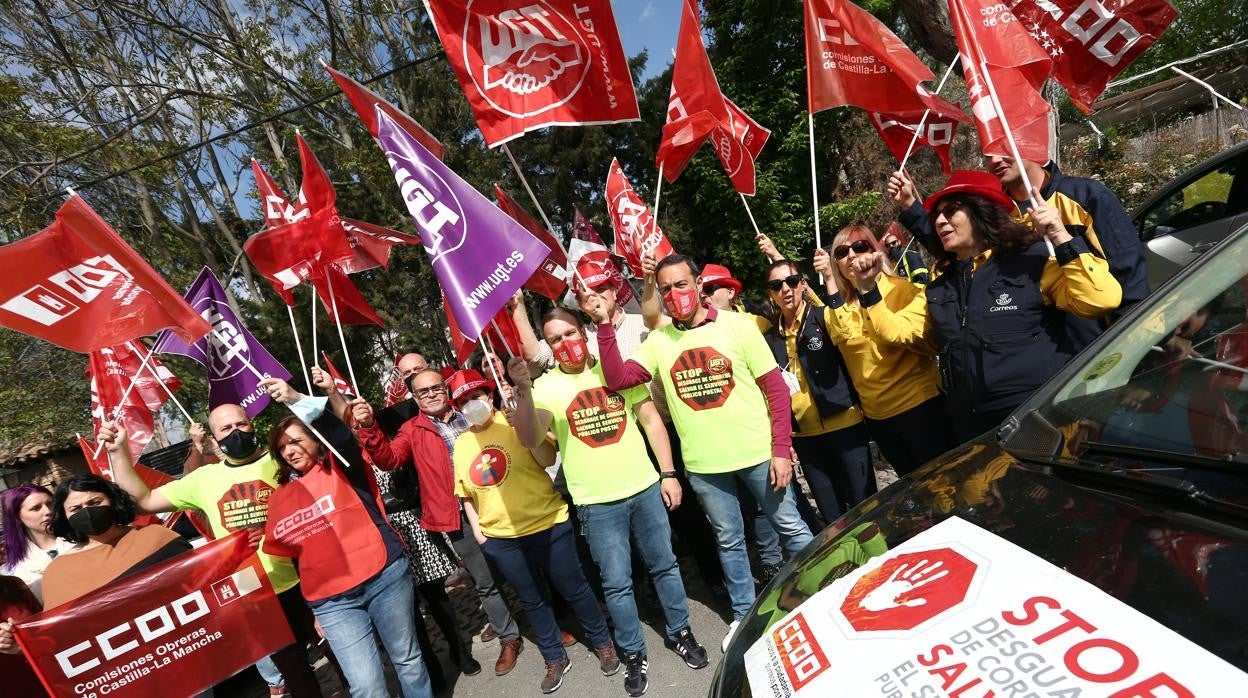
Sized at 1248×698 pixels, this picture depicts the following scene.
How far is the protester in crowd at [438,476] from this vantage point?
3812 mm

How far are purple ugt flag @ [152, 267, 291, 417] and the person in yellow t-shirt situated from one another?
1807mm

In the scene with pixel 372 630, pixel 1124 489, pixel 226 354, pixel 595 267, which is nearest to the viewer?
pixel 1124 489

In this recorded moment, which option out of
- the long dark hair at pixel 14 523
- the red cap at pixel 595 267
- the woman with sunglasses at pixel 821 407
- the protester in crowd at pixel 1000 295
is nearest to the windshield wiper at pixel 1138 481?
the protester in crowd at pixel 1000 295

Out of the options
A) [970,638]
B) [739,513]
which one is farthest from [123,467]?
[970,638]

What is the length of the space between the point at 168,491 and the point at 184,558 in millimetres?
843

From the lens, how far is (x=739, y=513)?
10.6ft

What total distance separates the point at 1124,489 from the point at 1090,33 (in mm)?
3673

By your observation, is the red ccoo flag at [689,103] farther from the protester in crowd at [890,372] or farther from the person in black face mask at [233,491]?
the person in black face mask at [233,491]

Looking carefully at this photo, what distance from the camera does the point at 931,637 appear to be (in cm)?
111

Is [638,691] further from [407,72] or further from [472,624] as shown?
[407,72]

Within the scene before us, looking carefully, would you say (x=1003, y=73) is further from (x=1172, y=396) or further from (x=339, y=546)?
(x=339, y=546)

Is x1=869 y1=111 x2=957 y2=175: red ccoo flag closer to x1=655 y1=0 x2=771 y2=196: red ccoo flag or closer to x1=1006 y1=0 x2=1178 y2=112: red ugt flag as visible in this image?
x1=1006 y1=0 x2=1178 y2=112: red ugt flag

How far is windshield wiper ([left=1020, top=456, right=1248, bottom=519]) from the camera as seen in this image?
1.15 metres

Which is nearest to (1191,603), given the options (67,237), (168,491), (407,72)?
(168,491)
